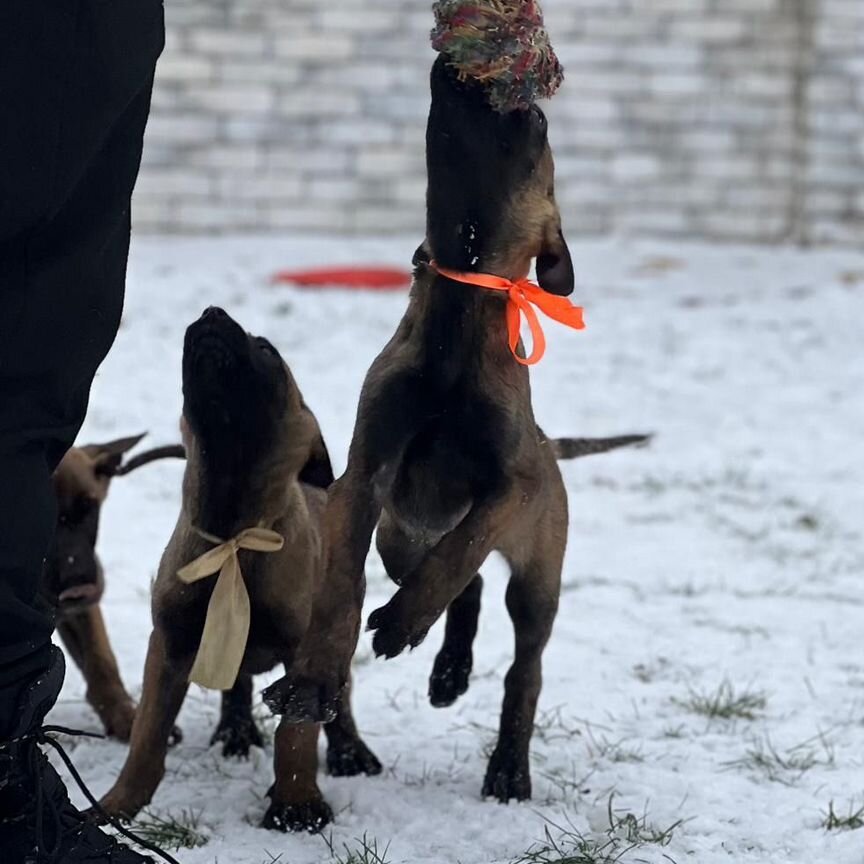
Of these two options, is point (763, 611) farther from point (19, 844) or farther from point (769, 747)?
point (19, 844)

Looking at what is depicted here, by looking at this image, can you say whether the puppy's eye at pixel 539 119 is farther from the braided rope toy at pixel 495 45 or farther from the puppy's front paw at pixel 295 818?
the puppy's front paw at pixel 295 818

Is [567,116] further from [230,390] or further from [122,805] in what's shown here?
[122,805]

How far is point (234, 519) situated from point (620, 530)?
3.01 m

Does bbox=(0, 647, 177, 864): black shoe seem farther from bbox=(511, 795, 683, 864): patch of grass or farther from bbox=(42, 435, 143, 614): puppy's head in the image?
bbox=(42, 435, 143, 614): puppy's head

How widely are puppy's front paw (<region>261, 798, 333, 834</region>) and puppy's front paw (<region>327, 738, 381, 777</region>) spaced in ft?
1.04

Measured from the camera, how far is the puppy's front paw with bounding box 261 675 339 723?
2465 millimetres

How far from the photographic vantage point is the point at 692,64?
11.7 m

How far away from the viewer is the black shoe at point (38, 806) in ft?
7.67

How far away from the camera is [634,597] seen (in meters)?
4.79

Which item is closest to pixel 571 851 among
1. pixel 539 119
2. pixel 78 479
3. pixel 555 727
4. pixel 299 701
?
pixel 299 701

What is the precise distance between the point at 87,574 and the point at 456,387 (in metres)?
1.17

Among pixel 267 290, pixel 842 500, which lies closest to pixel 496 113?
pixel 842 500

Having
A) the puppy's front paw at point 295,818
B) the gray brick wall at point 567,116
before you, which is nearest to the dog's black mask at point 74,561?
the puppy's front paw at point 295,818

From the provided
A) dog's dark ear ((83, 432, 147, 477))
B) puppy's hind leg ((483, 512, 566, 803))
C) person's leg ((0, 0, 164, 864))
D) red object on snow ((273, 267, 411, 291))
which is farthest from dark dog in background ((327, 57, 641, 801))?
red object on snow ((273, 267, 411, 291))
